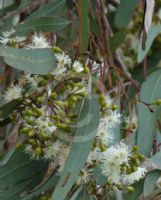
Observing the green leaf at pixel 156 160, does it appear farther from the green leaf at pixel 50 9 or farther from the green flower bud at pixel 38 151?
the green leaf at pixel 50 9

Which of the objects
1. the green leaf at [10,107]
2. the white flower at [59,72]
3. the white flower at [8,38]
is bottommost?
the green leaf at [10,107]

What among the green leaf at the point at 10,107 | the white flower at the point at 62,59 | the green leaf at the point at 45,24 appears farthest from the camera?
the green leaf at the point at 45,24

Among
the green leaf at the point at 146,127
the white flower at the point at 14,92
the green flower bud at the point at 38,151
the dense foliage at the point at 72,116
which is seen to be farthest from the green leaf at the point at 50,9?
the green flower bud at the point at 38,151

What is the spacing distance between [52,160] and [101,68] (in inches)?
13.3

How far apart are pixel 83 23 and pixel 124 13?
146mm

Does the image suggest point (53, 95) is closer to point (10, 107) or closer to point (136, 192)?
point (10, 107)

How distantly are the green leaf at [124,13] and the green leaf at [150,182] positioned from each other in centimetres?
46

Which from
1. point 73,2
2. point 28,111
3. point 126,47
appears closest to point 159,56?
point 126,47

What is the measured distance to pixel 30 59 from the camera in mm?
1691

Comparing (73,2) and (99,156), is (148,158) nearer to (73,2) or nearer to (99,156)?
(99,156)

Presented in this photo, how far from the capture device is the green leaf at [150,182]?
1.81 metres

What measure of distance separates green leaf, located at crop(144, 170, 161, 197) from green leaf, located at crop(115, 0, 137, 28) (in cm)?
46

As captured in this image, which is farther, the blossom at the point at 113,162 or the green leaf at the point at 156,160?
the green leaf at the point at 156,160

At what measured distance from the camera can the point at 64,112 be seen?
5.57ft
